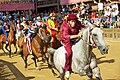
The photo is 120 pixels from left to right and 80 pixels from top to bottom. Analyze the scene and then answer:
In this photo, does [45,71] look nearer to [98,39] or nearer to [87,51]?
[87,51]

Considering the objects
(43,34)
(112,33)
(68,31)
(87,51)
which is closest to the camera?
(87,51)

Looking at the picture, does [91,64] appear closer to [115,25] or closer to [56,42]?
[56,42]

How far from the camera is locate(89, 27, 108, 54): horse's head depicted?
21.4 ft

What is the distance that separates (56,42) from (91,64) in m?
4.77

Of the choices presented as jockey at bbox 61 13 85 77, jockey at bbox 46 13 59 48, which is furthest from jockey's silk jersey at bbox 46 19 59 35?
jockey at bbox 61 13 85 77

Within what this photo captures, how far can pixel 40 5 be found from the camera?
37312mm

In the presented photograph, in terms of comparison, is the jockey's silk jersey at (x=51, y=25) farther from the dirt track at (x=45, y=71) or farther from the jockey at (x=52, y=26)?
the dirt track at (x=45, y=71)

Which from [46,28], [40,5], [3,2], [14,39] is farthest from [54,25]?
[3,2]

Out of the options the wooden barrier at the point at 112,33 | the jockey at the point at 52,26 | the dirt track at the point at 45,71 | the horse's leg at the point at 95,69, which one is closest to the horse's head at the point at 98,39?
the horse's leg at the point at 95,69

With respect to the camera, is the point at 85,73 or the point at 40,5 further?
the point at 40,5

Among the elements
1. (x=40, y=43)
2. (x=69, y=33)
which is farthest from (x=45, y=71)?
(x=69, y=33)

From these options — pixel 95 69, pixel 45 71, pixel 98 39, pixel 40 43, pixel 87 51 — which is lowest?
pixel 45 71

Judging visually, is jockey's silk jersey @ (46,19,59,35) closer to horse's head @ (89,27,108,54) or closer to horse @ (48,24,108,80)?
horse @ (48,24,108,80)

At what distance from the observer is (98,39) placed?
6598mm
